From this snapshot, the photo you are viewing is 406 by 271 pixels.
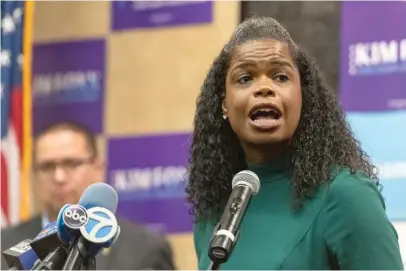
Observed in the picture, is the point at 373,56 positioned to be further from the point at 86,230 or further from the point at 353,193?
the point at 86,230

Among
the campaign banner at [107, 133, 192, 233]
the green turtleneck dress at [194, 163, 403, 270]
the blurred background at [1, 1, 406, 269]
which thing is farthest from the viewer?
the campaign banner at [107, 133, 192, 233]

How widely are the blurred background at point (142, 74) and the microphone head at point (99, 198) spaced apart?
1899mm

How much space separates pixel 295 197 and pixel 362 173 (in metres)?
0.14

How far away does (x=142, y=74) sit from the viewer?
4.13 m

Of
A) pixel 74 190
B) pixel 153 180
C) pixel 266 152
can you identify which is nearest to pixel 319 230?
pixel 266 152

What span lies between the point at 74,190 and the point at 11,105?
3.00 ft

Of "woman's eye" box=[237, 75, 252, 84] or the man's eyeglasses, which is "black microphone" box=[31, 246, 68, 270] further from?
the man's eyeglasses

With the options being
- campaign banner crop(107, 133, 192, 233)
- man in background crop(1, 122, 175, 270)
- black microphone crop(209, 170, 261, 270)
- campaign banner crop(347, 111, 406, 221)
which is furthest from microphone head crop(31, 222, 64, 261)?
campaign banner crop(107, 133, 192, 233)

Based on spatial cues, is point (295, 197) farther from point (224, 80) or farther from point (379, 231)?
point (224, 80)

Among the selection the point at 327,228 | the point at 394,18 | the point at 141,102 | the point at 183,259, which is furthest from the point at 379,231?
the point at 141,102

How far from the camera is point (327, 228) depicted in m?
1.62

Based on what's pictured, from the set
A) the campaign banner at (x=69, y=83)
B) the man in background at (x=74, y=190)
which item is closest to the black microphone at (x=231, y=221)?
the man in background at (x=74, y=190)

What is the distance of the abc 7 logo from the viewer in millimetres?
1446

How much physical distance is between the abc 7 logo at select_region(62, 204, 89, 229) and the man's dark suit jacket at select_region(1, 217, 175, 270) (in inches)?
64.5
